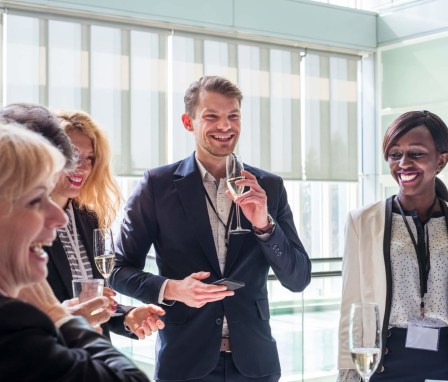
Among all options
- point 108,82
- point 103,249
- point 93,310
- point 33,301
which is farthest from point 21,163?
point 108,82

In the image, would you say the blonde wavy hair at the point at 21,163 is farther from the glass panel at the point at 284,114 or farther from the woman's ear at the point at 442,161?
the glass panel at the point at 284,114

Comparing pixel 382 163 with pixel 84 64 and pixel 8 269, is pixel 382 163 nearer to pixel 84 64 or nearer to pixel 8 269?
pixel 84 64

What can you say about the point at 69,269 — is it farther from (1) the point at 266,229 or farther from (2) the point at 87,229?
(1) the point at 266,229

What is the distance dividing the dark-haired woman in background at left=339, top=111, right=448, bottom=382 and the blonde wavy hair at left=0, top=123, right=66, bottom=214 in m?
1.74

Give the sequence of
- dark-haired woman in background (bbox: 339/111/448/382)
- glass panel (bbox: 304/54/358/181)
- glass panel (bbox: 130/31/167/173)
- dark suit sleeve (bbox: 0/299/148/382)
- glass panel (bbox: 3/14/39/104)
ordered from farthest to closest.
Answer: glass panel (bbox: 304/54/358/181)
glass panel (bbox: 130/31/167/173)
glass panel (bbox: 3/14/39/104)
dark-haired woman in background (bbox: 339/111/448/382)
dark suit sleeve (bbox: 0/299/148/382)

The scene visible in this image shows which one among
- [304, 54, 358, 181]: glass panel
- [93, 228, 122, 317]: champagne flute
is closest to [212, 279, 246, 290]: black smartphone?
[93, 228, 122, 317]: champagne flute

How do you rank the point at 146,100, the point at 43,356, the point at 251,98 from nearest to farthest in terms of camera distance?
the point at 43,356 < the point at 146,100 < the point at 251,98

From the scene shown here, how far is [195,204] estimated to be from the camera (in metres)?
3.09

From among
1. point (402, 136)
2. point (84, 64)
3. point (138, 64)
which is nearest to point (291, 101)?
point (138, 64)

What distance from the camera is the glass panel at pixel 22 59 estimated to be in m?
8.02

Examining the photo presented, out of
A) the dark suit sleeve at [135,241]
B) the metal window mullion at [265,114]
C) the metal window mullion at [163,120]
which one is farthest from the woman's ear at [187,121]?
the metal window mullion at [265,114]

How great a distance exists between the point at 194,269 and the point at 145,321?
451 mm

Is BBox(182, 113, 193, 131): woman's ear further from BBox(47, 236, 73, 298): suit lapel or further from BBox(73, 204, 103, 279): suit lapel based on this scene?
BBox(47, 236, 73, 298): suit lapel

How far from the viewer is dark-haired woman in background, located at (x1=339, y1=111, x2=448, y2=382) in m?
2.93
